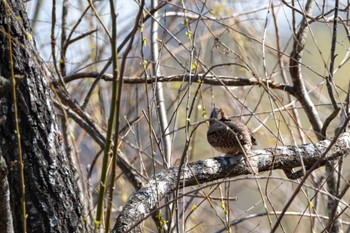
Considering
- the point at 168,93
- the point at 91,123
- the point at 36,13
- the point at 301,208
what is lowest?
the point at 301,208

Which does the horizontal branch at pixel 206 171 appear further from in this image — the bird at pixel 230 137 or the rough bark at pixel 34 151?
the bird at pixel 230 137

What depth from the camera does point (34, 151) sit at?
2.53 m

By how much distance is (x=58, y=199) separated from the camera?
2.53m

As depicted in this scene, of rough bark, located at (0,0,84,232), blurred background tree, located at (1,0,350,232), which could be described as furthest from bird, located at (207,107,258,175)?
rough bark, located at (0,0,84,232)

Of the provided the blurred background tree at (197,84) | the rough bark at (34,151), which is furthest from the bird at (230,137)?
the rough bark at (34,151)

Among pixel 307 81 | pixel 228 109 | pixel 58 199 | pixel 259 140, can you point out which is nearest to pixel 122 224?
pixel 58 199

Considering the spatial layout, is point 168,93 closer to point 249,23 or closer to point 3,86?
point 249,23

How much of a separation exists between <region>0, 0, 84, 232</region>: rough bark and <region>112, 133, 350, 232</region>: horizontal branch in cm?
24

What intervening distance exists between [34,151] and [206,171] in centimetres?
78

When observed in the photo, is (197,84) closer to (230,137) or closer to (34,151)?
(230,137)

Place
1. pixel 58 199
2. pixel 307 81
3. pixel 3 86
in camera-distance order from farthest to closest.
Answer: pixel 307 81 < pixel 58 199 < pixel 3 86

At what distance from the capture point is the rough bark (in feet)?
8.20

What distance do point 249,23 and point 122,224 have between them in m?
3.25

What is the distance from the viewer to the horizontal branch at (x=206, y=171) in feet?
8.26
